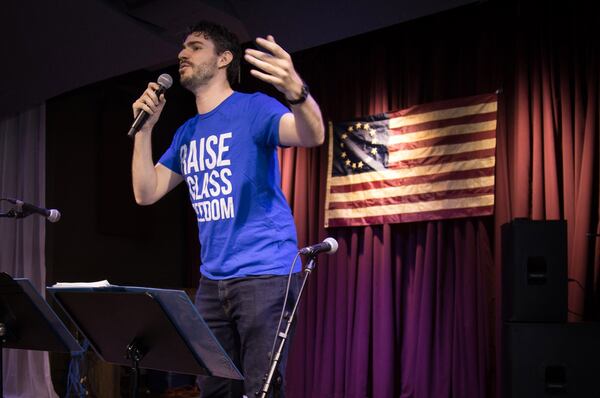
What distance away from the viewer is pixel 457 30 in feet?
15.6

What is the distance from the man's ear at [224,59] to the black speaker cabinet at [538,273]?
1674 millimetres

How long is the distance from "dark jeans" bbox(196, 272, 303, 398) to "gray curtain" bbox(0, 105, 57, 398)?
3668mm

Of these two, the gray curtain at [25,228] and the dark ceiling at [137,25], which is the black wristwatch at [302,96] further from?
the gray curtain at [25,228]

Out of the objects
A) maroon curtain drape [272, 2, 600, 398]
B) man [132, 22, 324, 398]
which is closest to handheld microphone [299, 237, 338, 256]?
man [132, 22, 324, 398]

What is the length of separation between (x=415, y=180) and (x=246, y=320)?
304cm

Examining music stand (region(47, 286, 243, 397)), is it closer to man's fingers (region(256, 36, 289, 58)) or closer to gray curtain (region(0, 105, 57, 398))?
man's fingers (region(256, 36, 289, 58))

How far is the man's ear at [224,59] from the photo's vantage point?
2.19 m

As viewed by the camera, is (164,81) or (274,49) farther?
(164,81)

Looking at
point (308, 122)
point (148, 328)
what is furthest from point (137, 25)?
point (148, 328)

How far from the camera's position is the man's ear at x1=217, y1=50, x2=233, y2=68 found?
219 centimetres

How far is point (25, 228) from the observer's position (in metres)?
5.29

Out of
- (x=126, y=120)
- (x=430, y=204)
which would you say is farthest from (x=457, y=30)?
(x=126, y=120)

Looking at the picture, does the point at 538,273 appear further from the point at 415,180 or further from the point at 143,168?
the point at 143,168

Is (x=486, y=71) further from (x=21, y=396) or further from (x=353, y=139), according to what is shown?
(x=21, y=396)
